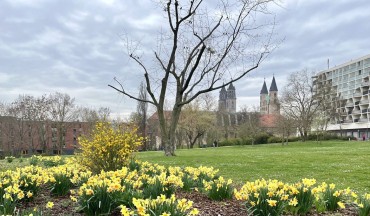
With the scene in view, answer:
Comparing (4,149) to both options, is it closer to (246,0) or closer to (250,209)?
(246,0)

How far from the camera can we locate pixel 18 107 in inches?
1965

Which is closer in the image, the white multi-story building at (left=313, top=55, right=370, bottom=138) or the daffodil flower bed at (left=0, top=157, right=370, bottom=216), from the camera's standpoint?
the daffodil flower bed at (left=0, top=157, right=370, bottom=216)

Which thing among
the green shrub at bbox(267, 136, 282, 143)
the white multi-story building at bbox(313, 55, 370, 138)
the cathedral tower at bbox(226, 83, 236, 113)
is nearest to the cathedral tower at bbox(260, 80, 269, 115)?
the cathedral tower at bbox(226, 83, 236, 113)

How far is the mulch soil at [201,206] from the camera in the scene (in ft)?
15.8

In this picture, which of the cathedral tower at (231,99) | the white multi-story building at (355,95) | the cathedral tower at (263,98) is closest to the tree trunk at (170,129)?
the white multi-story building at (355,95)

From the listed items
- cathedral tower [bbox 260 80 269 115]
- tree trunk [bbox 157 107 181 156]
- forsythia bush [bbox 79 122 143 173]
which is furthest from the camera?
cathedral tower [bbox 260 80 269 115]

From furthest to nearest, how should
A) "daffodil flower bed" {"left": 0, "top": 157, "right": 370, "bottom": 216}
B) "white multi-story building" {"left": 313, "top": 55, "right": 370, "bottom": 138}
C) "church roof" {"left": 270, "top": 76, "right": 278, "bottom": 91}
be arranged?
"church roof" {"left": 270, "top": 76, "right": 278, "bottom": 91} → "white multi-story building" {"left": 313, "top": 55, "right": 370, "bottom": 138} → "daffodil flower bed" {"left": 0, "top": 157, "right": 370, "bottom": 216}

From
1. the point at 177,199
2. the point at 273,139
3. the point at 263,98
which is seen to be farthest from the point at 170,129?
the point at 263,98

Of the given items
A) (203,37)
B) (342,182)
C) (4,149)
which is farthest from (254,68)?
(4,149)

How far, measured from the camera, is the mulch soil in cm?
483

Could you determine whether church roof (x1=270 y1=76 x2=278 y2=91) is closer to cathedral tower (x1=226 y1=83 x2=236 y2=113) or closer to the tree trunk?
cathedral tower (x1=226 y1=83 x2=236 y2=113)

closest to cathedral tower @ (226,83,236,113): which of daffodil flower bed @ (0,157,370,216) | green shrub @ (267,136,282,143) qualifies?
green shrub @ (267,136,282,143)

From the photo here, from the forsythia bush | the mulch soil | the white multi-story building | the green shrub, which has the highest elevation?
the white multi-story building

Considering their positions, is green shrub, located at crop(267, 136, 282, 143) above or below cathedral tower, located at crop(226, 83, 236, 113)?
below
